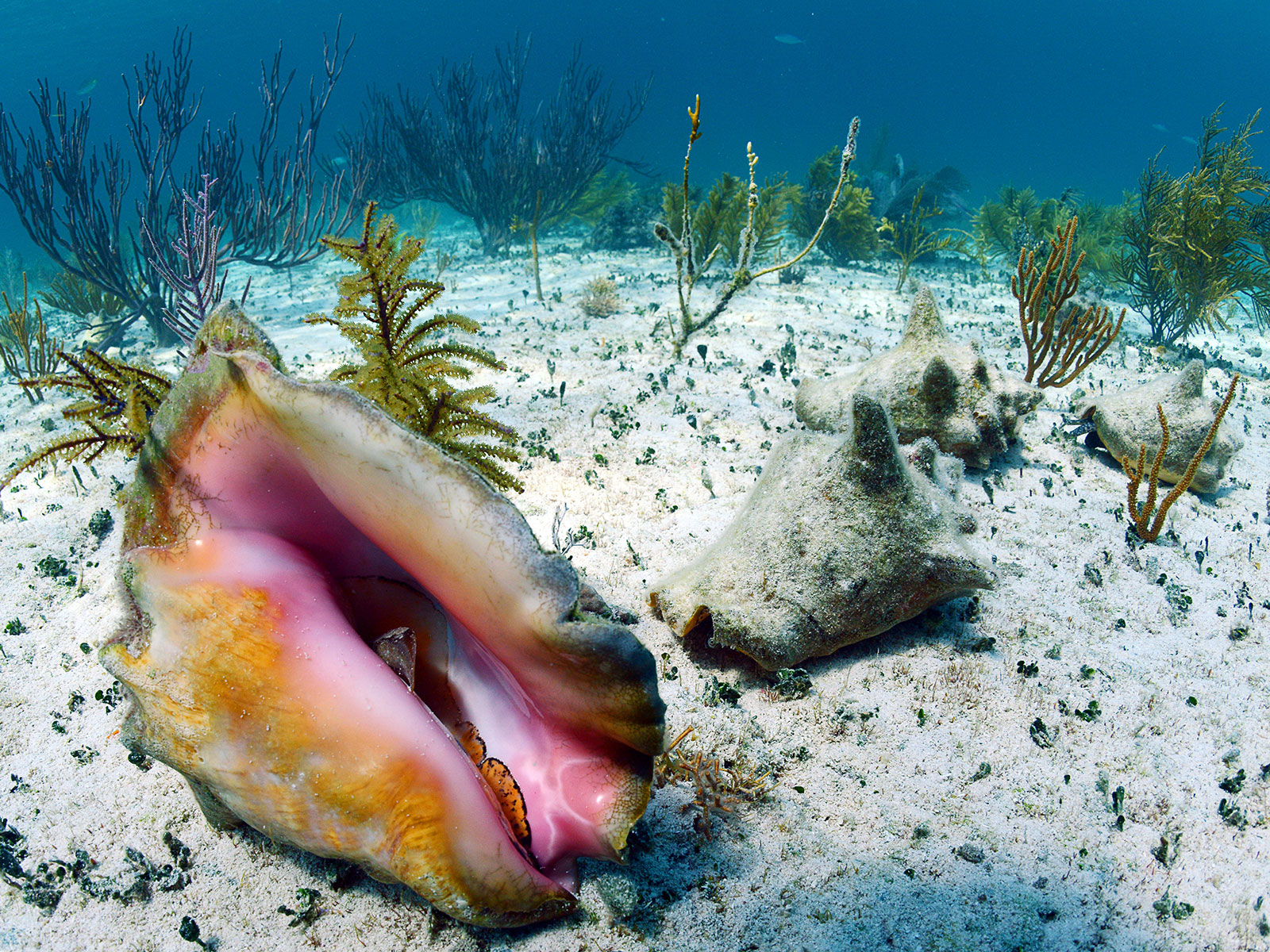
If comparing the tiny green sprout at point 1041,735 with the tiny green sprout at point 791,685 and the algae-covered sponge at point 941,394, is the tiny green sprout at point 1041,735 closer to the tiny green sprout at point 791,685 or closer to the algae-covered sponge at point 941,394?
the tiny green sprout at point 791,685

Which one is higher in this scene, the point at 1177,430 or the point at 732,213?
the point at 732,213

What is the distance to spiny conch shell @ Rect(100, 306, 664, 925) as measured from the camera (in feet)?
3.82

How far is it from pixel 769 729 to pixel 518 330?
20.4ft

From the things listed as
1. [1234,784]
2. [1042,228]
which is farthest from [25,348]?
[1042,228]

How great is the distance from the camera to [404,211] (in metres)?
28.4

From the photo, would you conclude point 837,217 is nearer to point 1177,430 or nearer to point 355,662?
point 1177,430

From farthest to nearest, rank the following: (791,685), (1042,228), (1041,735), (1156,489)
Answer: (1042,228) → (1156,489) → (791,685) → (1041,735)

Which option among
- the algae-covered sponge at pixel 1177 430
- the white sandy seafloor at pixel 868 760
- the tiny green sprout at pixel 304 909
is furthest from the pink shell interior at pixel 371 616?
the algae-covered sponge at pixel 1177 430

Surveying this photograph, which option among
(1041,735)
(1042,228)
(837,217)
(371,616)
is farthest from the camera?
(837,217)

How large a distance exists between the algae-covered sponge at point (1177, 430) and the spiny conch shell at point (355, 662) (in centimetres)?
423

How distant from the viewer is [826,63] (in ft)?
335

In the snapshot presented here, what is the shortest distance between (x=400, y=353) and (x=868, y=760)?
2354mm

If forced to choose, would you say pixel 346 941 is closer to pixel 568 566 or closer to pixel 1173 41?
pixel 568 566

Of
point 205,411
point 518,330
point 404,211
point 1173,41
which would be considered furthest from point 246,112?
point 1173,41
